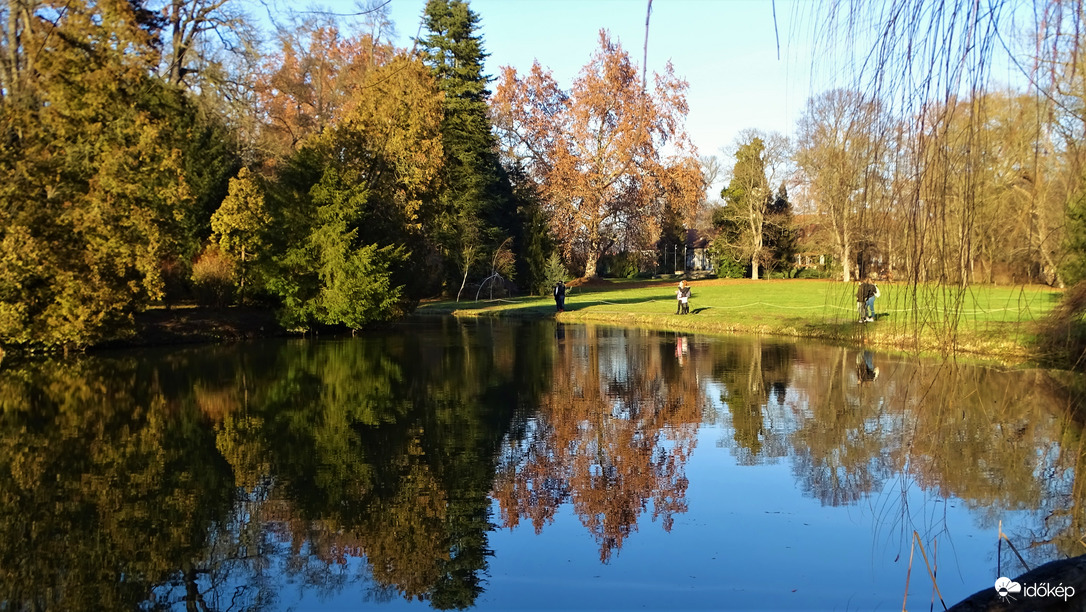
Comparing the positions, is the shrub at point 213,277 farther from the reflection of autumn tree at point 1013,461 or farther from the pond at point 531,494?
the reflection of autumn tree at point 1013,461

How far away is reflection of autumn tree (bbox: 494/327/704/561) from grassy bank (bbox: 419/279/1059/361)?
2.34 meters

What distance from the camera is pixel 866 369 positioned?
1717cm

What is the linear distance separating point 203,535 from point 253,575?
41.2 inches

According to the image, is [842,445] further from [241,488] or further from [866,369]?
[866,369]

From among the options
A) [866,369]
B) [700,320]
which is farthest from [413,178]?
[866,369]

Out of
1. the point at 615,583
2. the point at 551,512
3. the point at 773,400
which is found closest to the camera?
the point at 615,583

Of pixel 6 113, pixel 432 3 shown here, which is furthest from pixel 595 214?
pixel 6 113

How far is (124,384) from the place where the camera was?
15578mm

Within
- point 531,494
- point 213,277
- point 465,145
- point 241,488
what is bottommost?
point 531,494

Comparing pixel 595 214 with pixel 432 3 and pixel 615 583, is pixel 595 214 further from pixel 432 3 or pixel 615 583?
pixel 615 583

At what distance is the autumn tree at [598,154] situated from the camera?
50719 millimetres

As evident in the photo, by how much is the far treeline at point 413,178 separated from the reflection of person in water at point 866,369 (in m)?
4.14

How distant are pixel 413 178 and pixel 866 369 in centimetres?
2109

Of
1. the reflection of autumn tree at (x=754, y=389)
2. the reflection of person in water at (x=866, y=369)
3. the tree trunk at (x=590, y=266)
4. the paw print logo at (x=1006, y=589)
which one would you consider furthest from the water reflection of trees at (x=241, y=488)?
the tree trunk at (x=590, y=266)
